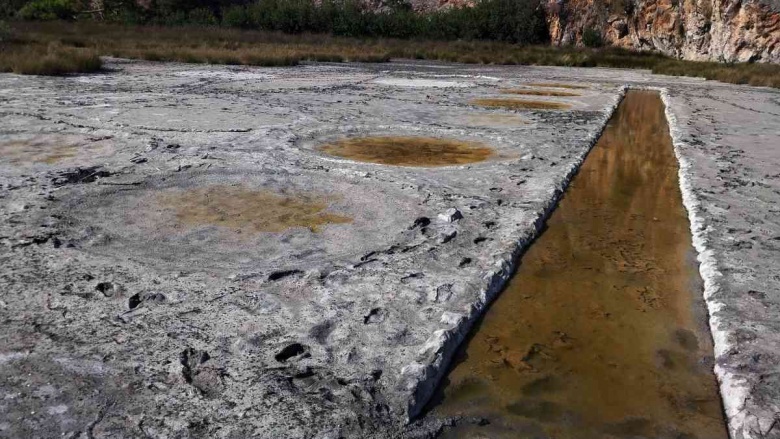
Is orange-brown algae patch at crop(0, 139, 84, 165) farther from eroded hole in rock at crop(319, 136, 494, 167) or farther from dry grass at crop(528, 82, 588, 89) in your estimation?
dry grass at crop(528, 82, 588, 89)

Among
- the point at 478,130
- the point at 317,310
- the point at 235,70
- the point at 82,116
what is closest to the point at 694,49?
the point at 235,70

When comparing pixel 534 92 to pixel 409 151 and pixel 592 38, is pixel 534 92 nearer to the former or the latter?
pixel 409 151

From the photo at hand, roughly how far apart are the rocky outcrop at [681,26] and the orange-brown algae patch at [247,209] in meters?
27.3

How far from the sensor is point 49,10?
41.9 metres

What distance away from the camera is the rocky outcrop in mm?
26219

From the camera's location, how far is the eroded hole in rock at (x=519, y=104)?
920 centimetres

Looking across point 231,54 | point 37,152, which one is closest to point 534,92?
point 37,152

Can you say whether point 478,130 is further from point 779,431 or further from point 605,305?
point 779,431

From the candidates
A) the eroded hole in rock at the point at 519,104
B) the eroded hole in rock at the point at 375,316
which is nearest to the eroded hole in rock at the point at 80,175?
the eroded hole in rock at the point at 375,316

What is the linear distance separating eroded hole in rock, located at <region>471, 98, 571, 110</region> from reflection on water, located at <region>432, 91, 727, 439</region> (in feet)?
17.3

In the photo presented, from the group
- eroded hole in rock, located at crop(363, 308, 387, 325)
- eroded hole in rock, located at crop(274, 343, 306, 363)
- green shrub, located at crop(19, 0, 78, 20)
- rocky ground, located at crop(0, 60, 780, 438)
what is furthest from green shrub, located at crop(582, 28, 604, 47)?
A: eroded hole in rock, located at crop(274, 343, 306, 363)

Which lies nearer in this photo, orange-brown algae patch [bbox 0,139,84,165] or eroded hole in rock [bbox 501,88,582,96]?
orange-brown algae patch [bbox 0,139,84,165]

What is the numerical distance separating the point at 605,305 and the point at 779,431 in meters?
0.96

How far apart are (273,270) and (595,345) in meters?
1.38
